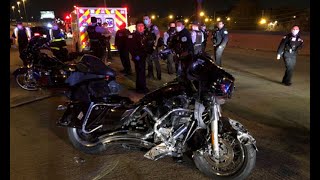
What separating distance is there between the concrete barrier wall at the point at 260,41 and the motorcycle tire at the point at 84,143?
12.5 metres

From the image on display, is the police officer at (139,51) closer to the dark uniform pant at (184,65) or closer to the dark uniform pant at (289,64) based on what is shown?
the dark uniform pant at (289,64)

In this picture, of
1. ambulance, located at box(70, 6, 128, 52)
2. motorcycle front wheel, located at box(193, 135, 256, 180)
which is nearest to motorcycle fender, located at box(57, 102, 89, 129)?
motorcycle front wheel, located at box(193, 135, 256, 180)

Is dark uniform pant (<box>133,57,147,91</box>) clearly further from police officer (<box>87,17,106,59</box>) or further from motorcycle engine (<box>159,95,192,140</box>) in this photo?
police officer (<box>87,17,106,59</box>)

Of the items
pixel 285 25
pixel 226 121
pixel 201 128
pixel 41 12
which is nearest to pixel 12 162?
pixel 201 128

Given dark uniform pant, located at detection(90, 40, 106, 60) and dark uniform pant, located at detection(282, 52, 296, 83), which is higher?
dark uniform pant, located at detection(90, 40, 106, 60)

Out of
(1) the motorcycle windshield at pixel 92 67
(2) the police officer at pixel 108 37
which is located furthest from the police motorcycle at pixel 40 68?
(2) the police officer at pixel 108 37

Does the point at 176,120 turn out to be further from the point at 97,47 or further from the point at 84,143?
the point at 97,47

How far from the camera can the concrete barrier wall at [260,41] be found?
15.5m

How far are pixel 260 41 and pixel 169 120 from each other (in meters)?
14.6

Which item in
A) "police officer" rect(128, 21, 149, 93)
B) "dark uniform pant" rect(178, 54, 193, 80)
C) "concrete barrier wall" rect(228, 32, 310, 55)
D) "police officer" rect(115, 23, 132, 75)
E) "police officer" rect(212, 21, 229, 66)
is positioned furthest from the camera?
"concrete barrier wall" rect(228, 32, 310, 55)

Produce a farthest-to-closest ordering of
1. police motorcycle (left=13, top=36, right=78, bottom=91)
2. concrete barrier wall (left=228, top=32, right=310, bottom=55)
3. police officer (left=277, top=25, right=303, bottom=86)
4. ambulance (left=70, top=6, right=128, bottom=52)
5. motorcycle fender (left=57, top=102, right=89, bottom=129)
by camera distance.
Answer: concrete barrier wall (left=228, top=32, right=310, bottom=55) < ambulance (left=70, top=6, right=128, bottom=52) < police officer (left=277, top=25, right=303, bottom=86) < police motorcycle (left=13, top=36, right=78, bottom=91) < motorcycle fender (left=57, top=102, right=89, bottom=129)

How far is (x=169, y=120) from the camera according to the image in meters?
4.16

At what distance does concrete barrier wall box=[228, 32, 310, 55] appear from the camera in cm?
1552

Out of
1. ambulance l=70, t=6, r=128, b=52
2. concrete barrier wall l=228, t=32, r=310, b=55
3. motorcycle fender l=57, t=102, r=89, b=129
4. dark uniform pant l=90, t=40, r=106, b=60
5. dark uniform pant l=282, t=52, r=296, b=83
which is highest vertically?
ambulance l=70, t=6, r=128, b=52
